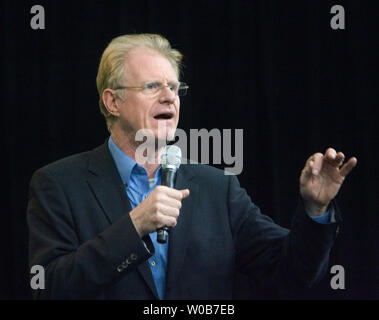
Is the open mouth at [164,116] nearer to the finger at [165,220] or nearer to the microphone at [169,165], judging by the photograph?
the microphone at [169,165]

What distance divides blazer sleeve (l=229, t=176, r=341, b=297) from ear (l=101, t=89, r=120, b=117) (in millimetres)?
586

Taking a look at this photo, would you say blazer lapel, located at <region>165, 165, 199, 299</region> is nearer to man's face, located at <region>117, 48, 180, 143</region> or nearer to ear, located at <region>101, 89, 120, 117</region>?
man's face, located at <region>117, 48, 180, 143</region>

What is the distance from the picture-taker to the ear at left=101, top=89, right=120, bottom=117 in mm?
2219

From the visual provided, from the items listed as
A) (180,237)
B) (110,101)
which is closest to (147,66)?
(110,101)

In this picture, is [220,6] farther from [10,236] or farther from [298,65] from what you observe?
[10,236]

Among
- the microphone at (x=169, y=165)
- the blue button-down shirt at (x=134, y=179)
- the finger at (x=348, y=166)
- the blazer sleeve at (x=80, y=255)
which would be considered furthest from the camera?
the blue button-down shirt at (x=134, y=179)

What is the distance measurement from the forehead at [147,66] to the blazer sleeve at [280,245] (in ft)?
1.72

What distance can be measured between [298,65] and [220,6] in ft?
1.87

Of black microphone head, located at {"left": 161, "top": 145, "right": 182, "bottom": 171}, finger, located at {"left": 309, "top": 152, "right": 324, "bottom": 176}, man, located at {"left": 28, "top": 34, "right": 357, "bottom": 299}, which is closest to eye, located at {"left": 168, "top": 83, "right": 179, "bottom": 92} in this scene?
man, located at {"left": 28, "top": 34, "right": 357, "bottom": 299}

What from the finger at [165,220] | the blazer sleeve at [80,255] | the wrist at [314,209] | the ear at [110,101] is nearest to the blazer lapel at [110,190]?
the blazer sleeve at [80,255]

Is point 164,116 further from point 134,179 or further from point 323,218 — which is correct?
point 323,218

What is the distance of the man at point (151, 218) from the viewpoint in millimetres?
1627
